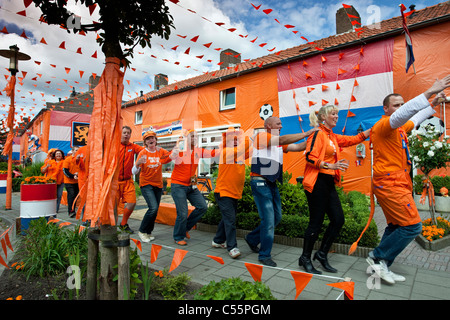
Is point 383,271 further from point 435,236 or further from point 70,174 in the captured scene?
point 70,174

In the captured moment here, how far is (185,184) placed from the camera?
192 inches

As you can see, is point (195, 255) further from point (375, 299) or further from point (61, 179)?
point (61, 179)

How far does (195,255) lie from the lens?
4.20 meters

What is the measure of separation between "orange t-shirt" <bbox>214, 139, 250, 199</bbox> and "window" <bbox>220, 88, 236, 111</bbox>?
1024cm

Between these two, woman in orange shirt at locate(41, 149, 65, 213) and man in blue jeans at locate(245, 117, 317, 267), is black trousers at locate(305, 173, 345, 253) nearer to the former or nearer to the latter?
man in blue jeans at locate(245, 117, 317, 267)

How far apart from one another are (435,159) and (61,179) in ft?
31.6

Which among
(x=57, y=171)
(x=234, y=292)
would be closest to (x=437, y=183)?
(x=234, y=292)

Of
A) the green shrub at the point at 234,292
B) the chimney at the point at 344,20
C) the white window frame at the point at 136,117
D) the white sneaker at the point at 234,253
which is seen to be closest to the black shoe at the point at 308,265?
the white sneaker at the point at 234,253

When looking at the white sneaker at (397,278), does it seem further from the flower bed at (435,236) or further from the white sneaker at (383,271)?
the flower bed at (435,236)

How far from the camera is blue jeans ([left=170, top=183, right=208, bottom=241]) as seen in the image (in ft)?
15.7

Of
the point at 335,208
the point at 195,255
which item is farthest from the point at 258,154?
the point at 195,255

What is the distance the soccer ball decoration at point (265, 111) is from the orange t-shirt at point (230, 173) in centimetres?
842

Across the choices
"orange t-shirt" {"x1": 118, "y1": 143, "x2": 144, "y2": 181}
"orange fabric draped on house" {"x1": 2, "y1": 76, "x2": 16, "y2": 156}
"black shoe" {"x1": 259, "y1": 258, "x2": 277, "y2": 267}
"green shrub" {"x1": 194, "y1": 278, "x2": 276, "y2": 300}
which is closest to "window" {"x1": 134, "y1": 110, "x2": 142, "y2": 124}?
"orange fabric draped on house" {"x1": 2, "y1": 76, "x2": 16, "y2": 156}

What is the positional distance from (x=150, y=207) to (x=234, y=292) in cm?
353
